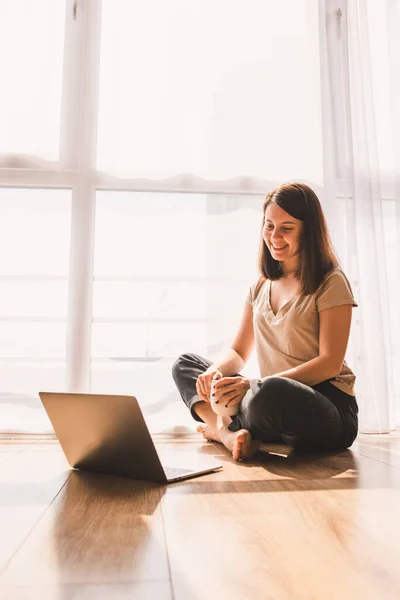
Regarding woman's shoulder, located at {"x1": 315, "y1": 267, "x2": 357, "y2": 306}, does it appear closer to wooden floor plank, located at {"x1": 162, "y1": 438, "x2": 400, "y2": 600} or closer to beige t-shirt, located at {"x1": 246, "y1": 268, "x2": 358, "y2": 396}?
beige t-shirt, located at {"x1": 246, "y1": 268, "x2": 358, "y2": 396}

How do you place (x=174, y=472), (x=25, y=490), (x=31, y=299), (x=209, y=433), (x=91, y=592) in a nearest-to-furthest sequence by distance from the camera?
(x=91, y=592) → (x=25, y=490) → (x=174, y=472) → (x=209, y=433) → (x=31, y=299)

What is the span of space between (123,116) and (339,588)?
203cm

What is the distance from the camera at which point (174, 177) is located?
2.29m

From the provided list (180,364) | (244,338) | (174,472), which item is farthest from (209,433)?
(174,472)

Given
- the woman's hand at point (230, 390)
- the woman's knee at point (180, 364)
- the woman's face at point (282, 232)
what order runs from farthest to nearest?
1. the woman's knee at point (180, 364)
2. the woman's face at point (282, 232)
3. the woman's hand at point (230, 390)

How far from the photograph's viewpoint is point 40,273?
219cm

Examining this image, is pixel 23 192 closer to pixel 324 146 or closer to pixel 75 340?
pixel 75 340

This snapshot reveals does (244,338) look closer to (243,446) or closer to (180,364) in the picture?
(180,364)

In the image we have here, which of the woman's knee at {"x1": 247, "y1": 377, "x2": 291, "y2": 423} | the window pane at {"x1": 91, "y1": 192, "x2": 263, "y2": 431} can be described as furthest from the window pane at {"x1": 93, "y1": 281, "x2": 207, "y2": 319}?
the woman's knee at {"x1": 247, "y1": 377, "x2": 291, "y2": 423}

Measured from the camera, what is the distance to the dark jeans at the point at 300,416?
1438mm

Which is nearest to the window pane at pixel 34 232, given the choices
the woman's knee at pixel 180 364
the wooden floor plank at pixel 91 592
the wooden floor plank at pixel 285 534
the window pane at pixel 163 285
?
the window pane at pixel 163 285

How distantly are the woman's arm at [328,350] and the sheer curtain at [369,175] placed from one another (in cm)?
59

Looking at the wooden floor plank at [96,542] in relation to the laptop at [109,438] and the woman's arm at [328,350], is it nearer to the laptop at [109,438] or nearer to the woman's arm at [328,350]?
the laptop at [109,438]

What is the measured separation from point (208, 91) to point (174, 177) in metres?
0.40
